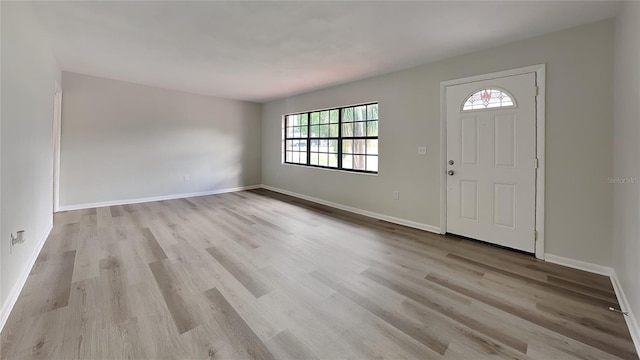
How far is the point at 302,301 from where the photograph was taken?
2.00m

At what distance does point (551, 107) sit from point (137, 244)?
15.7 ft

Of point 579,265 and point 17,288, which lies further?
point 579,265

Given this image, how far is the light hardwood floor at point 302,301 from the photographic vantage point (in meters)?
1.53

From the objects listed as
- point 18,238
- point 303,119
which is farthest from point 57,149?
point 303,119

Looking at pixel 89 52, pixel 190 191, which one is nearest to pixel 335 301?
pixel 89 52

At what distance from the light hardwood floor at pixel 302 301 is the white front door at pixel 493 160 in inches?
11.4

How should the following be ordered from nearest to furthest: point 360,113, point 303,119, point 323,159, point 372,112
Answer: point 372,112
point 360,113
point 323,159
point 303,119

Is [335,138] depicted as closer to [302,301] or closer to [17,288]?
[302,301]

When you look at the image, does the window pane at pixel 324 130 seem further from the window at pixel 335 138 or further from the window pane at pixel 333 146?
the window pane at pixel 333 146

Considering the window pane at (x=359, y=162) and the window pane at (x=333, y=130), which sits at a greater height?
the window pane at (x=333, y=130)

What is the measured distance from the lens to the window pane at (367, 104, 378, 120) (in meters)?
4.38

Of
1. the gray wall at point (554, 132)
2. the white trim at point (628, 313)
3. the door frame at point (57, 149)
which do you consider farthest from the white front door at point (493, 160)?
the door frame at point (57, 149)

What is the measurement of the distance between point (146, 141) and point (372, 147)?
4.53 m

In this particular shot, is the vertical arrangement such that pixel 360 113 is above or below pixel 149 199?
above
